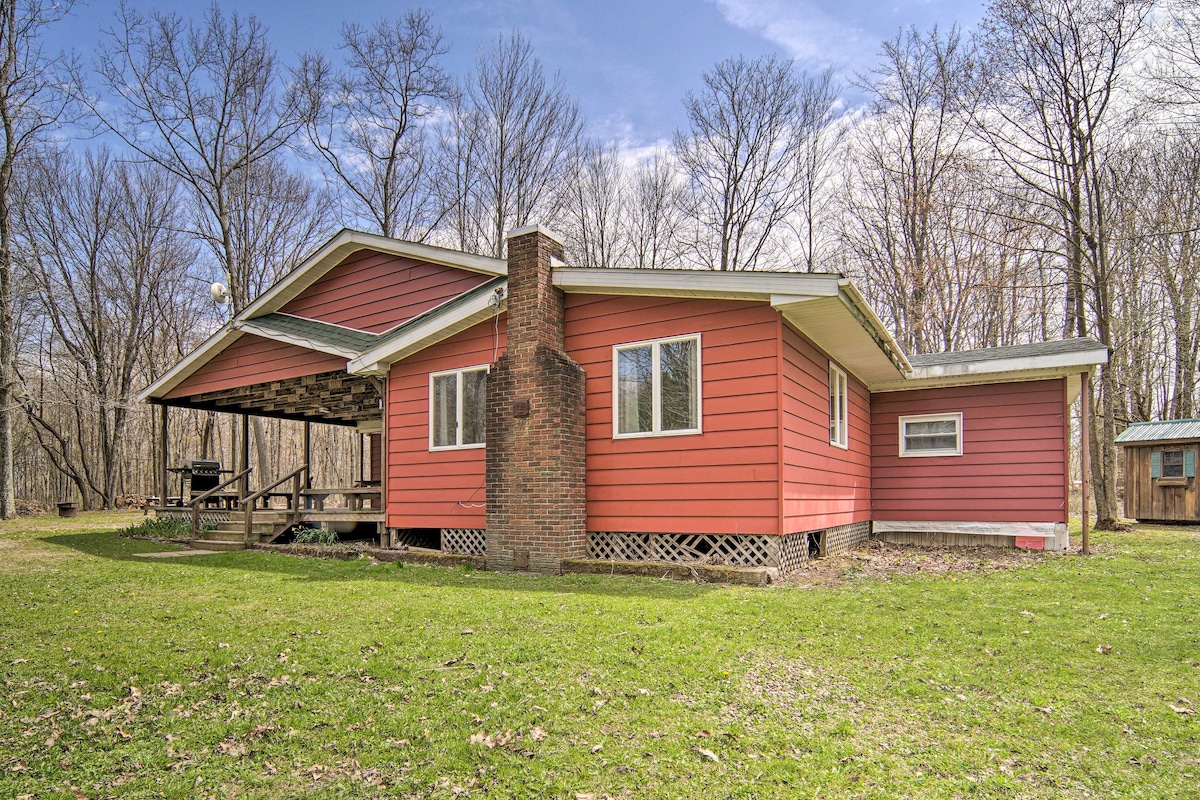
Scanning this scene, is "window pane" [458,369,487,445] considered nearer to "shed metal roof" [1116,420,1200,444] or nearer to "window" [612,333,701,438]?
"window" [612,333,701,438]

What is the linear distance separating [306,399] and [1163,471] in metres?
20.2

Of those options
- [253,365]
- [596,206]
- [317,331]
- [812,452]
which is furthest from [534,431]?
[596,206]

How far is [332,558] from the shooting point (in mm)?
10820

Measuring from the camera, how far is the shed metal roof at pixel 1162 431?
55.5 ft

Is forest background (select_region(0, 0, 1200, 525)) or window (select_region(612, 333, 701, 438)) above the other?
forest background (select_region(0, 0, 1200, 525))

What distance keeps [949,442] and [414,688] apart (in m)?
11.6

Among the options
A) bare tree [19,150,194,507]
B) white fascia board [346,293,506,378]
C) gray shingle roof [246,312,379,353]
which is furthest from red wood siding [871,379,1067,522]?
bare tree [19,150,194,507]

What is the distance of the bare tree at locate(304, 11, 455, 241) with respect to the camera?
23.6 meters

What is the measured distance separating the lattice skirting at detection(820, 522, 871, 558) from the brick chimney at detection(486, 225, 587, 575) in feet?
12.2

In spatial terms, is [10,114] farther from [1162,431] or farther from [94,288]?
[1162,431]

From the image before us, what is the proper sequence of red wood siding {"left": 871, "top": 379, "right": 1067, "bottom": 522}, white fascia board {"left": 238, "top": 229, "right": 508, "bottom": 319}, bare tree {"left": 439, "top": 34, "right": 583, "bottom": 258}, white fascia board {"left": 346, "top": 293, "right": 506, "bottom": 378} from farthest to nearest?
bare tree {"left": 439, "top": 34, "right": 583, "bottom": 258} < red wood siding {"left": 871, "top": 379, "right": 1067, "bottom": 522} < white fascia board {"left": 238, "top": 229, "right": 508, "bottom": 319} < white fascia board {"left": 346, "top": 293, "right": 506, "bottom": 378}

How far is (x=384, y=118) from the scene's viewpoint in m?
24.2

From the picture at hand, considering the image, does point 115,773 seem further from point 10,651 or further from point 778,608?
point 778,608

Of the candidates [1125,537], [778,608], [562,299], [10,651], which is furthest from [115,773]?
[1125,537]
